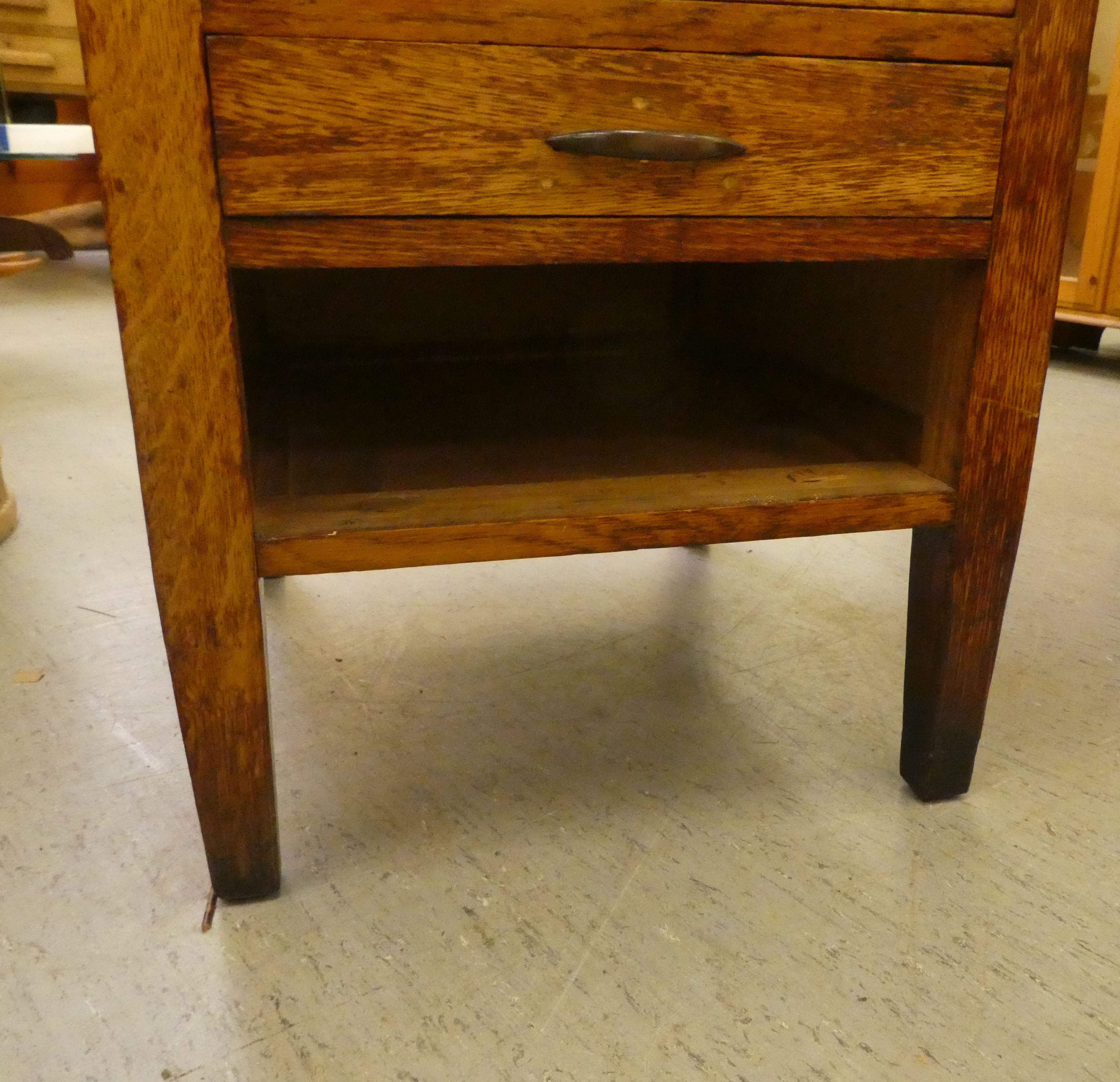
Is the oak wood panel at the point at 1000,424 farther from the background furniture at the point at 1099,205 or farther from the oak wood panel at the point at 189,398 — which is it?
the background furniture at the point at 1099,205

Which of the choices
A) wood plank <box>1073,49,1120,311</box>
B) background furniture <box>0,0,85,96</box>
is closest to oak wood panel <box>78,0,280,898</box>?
wood plank <box>1073,49,1120,311</box>

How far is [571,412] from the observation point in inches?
34.7

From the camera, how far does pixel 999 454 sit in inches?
27.1

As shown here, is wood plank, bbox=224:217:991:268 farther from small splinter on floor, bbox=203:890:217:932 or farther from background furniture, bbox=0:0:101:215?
background furniture, bbox=0:0:101:215

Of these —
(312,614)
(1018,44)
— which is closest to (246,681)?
(312,614)

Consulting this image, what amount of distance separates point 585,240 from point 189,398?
24 cm

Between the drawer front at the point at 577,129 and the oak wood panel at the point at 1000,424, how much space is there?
0.03m

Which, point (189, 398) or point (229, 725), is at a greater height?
point (189, 398)

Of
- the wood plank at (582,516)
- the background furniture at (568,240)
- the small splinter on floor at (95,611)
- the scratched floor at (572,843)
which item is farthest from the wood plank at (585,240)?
the small splinter on floor at (95,611)

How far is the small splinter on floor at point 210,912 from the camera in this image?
A: 0.66m

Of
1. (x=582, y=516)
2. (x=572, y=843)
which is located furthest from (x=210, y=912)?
(x=582, y=516)

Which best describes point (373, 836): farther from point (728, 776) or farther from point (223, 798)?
point (728, 776)

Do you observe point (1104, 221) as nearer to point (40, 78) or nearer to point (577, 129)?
point (577, 129)

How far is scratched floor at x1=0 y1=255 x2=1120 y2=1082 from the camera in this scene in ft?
1.90
